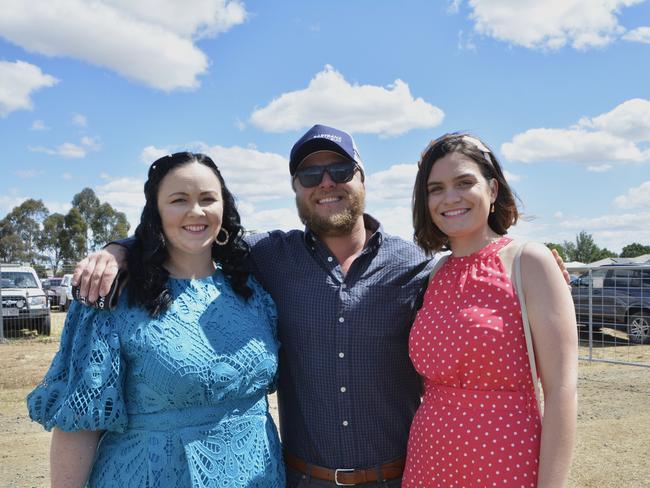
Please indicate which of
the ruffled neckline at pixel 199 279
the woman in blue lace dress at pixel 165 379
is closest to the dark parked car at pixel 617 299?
the ruffled neckline at pixel 199 279

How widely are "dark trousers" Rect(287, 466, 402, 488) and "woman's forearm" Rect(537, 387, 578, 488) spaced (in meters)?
0.78

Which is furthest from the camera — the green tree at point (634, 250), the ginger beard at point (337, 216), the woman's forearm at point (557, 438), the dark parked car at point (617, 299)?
the green tree at point (634, 250)

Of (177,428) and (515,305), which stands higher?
(515,305)

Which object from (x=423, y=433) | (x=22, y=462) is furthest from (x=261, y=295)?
(x=22, y=462)

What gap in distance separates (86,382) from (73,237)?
57778 millimetres

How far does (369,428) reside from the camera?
8.30ft

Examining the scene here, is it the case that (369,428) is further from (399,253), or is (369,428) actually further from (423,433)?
(399,253)

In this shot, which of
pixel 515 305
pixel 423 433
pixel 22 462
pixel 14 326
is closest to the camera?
pixel 515 305

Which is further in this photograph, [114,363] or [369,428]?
[369,428]

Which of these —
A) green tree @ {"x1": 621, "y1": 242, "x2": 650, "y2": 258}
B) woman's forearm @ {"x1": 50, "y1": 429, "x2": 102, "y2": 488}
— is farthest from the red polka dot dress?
green tree @ {"x1": 621, "y1": 242, "x2": 650, "y2": 258}

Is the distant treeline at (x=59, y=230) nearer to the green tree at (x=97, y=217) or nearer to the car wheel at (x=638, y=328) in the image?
the green tree at (x=97, y=217)

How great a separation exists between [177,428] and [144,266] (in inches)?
25.8

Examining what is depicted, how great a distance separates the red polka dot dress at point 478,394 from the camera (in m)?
1.98

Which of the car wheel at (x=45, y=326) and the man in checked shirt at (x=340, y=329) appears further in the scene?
the car wheel at (x=45, y=326)
